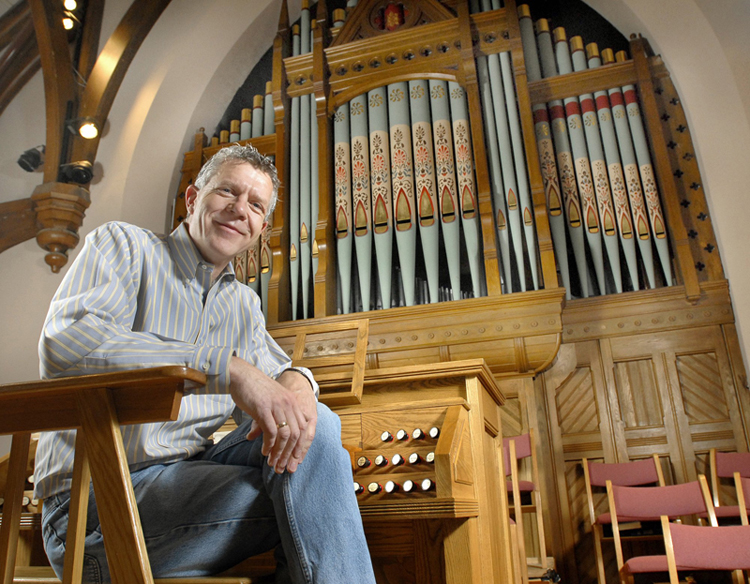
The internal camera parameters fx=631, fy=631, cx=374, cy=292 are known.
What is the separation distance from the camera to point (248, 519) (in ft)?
3.80

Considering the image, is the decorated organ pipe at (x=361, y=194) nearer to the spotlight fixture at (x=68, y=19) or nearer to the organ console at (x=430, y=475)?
the organ console at (x=430, y=475)

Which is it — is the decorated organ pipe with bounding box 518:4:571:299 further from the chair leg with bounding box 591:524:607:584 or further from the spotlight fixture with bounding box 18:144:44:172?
the spotlight fixture with bounding box 18:144:44:172

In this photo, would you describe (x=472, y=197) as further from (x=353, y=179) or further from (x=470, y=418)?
(x=470, y=418)

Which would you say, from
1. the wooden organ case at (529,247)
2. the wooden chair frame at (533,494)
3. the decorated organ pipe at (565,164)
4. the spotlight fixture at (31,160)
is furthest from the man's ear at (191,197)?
the spotlight fixture at (31,160)

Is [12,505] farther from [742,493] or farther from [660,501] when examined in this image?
[742,493]

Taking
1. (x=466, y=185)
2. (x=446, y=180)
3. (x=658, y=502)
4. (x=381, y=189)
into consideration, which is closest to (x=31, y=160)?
(x=381, y=189)

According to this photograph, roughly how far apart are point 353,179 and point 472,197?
2.87ft

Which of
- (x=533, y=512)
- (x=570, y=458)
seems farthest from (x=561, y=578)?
(x=570, y=458)

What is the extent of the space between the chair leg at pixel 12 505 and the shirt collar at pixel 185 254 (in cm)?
56

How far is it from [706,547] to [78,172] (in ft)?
13.9

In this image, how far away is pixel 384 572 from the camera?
73.6 inches

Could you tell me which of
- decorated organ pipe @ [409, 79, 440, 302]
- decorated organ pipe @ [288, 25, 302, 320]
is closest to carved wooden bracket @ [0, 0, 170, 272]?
decorated organ pipe @ [288, 25, 302, 320]

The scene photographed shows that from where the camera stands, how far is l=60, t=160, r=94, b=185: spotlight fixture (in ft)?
14.3

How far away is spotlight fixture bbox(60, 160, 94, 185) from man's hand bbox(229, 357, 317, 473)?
379 centimetres
